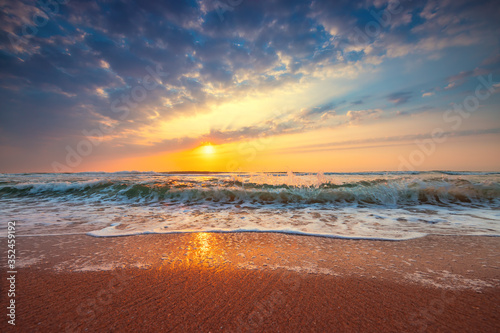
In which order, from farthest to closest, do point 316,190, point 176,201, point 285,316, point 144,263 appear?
point 316,190
point 176,201
point 144,263
point 285,316

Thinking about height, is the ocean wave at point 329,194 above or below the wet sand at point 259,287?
above

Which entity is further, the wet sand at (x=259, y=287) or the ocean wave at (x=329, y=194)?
the ocean wave at (x=329, y=194)

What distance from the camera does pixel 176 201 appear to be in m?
9.32

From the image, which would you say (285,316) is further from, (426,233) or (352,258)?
(426,233)

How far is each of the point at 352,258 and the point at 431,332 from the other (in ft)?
4.64

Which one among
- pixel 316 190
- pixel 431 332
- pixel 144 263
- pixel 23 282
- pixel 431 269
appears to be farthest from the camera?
pixel 316 190

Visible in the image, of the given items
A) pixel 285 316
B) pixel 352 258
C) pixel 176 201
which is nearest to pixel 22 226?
pixel 176 201

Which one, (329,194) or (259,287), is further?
(329,194)

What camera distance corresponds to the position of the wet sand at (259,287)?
5.31 feet

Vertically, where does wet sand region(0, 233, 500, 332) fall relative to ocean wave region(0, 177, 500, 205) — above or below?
below

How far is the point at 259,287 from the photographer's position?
7.04 feet

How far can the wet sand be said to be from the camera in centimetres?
162

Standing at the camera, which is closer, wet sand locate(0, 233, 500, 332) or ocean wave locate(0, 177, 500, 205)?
wet sand locate(0, 233, 500, 332)

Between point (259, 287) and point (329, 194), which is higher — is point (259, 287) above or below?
below
